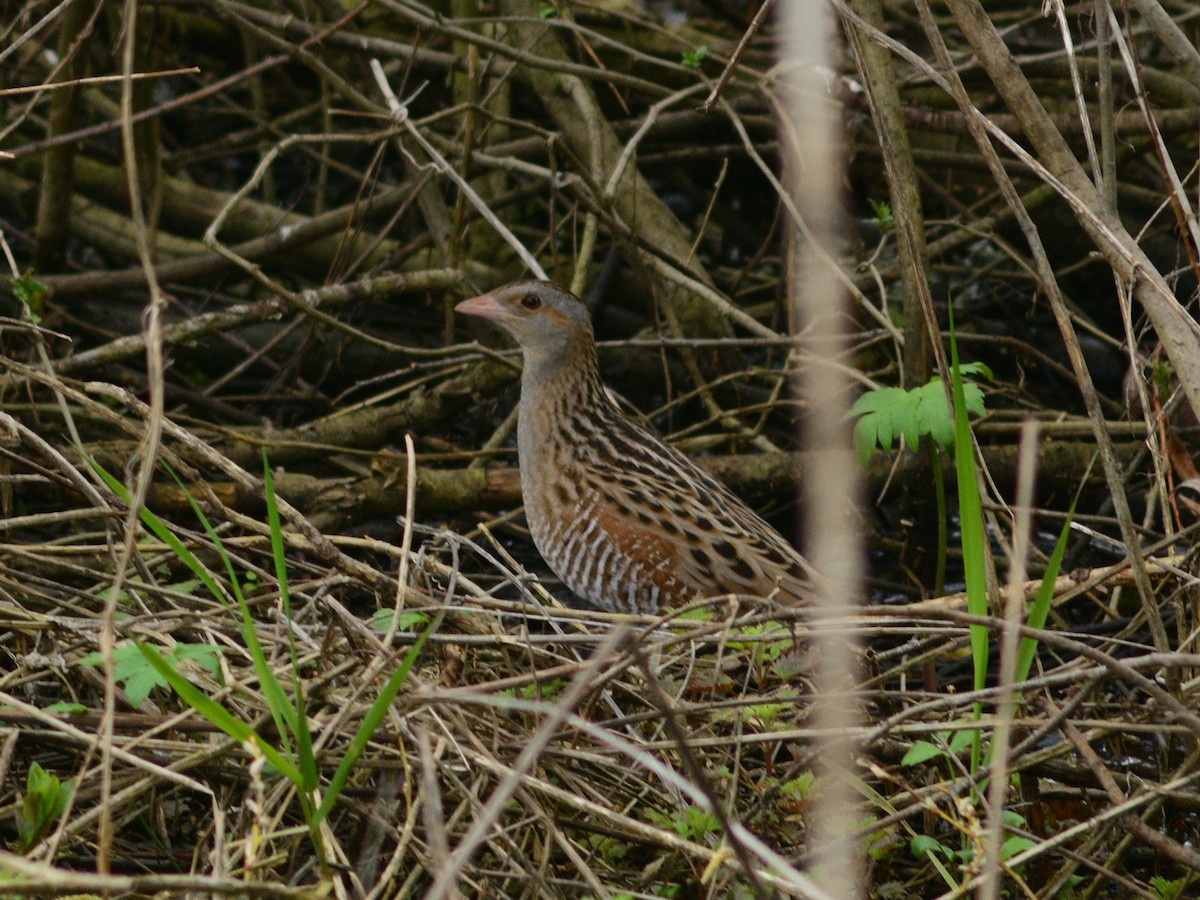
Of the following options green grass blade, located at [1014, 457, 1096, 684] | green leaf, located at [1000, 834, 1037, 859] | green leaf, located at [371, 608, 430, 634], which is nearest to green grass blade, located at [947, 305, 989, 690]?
green grass blade, located at [1014, 457, 1096, 684]

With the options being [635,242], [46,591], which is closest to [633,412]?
[635,242]

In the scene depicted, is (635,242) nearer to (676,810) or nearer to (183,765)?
(676,810)

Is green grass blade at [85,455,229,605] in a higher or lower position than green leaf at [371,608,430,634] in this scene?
higher

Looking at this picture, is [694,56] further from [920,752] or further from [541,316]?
[920,752]

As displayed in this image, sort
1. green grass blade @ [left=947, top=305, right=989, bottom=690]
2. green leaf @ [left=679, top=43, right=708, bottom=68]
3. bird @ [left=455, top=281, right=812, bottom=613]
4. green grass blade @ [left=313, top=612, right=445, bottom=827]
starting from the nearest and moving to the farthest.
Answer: green grass blade @ [left=313, top=612, right=445, bottom=827] → green grass blade @ [left=947, top=305, right=989, bottom=690] → bird @ [left=455, top=281, right=812, bottom=613] → green leaf @ [left=679, top=43, right=708, bottom=68]

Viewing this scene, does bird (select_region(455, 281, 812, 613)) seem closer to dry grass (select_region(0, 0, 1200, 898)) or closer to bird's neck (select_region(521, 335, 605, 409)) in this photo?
bird's neck (select_region(521, 335, 605, 409))

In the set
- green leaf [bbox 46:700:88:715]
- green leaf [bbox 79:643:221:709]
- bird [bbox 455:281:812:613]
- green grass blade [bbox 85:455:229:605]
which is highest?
green grass blade [bbox 85:455:229:605]

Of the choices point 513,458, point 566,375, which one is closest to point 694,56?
point 566,375

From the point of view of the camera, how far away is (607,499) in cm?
382

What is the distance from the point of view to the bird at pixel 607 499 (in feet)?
12.0

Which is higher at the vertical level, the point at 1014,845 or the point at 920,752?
the point at 920,752

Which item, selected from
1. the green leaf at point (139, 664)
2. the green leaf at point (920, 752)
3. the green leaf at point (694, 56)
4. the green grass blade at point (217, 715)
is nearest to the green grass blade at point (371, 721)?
the green grass blade at point (217, 715)

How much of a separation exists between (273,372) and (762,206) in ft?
7.00

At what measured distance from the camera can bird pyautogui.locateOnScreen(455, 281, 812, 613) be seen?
12.0 ft
